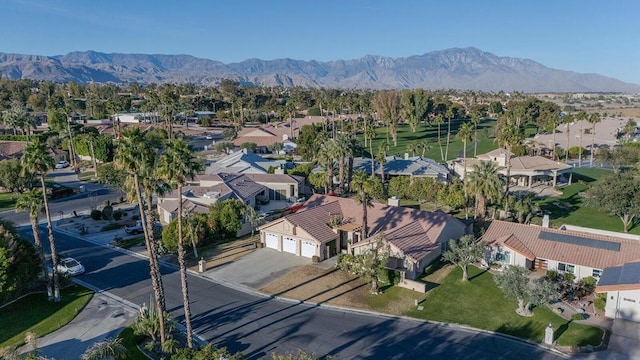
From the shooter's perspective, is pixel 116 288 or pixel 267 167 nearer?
pixel 116 288

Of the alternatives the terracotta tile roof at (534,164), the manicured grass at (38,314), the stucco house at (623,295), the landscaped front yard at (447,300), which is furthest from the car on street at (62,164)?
the stucco house at (623,295)

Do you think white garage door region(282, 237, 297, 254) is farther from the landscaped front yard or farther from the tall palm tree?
the tall palm tree

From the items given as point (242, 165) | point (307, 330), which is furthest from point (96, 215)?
point (307, 330)

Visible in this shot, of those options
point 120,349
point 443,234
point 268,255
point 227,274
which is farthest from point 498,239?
point 120,349

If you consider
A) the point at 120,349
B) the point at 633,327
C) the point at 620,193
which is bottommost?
the point at 633,327

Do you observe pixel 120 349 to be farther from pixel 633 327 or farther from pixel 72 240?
pixel 633 327

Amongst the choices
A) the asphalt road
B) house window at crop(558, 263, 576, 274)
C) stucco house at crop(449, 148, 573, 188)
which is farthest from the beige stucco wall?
stucco house at crop(449, 148, 573, 188)

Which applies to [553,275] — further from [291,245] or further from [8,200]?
[8,200]
